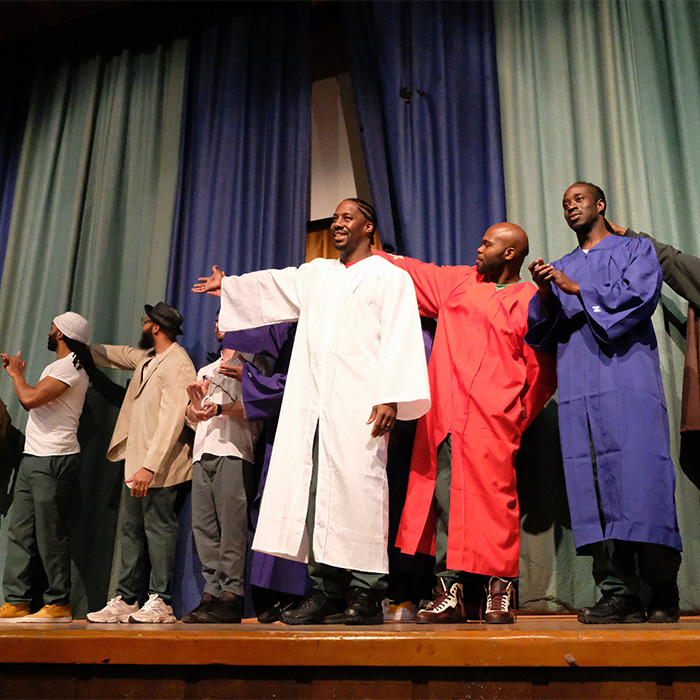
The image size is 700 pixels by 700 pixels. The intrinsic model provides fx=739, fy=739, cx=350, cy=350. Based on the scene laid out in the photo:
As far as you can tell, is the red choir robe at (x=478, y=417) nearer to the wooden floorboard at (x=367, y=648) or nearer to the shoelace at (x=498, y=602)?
the shoelace at (x=498, y=602)

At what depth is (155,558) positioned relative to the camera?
3.75m

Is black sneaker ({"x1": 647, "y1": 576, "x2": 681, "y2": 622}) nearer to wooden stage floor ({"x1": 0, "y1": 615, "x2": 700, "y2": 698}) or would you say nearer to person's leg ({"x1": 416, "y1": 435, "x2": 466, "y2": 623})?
wooden stage floor ({"x1": 0, "y1": 615, "x2": 700, "y2": 698})

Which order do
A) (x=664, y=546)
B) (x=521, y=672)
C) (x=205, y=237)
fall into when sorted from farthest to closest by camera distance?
(x=205, y=237), (x=664, y=546), (x=521, y=672)

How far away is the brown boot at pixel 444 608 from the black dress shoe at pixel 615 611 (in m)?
0.43

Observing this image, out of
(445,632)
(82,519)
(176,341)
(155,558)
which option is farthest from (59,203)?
(445,632)

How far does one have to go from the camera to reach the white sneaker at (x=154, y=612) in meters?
3.48

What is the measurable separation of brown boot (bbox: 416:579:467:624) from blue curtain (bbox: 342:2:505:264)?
1.80 m

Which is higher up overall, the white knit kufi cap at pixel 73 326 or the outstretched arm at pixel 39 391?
the white knit kufi cap at pixel 73 326

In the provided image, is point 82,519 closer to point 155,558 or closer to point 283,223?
point 155,558

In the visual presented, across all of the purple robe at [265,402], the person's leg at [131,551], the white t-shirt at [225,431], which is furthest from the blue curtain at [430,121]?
the person's leg at [131,551]

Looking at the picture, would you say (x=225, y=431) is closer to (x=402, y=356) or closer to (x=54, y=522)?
(x=402, y=356)

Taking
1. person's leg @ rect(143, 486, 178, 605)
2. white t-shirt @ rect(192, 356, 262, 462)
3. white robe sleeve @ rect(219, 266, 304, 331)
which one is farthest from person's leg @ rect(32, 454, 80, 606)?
white robe sleeve @ rect(219, 266, 304, 331)

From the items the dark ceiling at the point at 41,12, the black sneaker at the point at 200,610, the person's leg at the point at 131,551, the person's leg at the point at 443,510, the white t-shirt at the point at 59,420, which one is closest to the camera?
the person's leg at the point at 443,510

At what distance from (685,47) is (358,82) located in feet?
5.98
